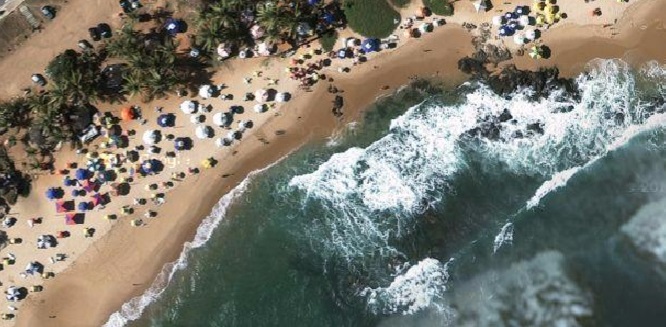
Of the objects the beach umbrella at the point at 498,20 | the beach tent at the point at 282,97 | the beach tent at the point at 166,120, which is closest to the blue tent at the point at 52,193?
the beach tent at the point at 166,120

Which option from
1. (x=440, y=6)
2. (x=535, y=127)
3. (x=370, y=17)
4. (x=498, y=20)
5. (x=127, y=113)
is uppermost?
(x=127, y=113)

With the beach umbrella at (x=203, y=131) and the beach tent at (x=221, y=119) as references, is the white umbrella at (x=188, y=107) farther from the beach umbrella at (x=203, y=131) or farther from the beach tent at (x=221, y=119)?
the beach tent at (x=221, y=119)

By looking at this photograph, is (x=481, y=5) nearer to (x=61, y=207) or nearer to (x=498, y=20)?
(x=498, y=20)

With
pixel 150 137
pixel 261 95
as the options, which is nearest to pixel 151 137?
pixel 150 137

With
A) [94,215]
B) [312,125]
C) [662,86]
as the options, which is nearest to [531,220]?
[662,86]

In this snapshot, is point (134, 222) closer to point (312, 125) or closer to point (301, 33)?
point (312, 125)

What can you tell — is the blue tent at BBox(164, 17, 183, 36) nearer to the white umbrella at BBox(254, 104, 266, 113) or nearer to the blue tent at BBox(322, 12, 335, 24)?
the white umbrella at BBox(254, 104, 266, 113)
